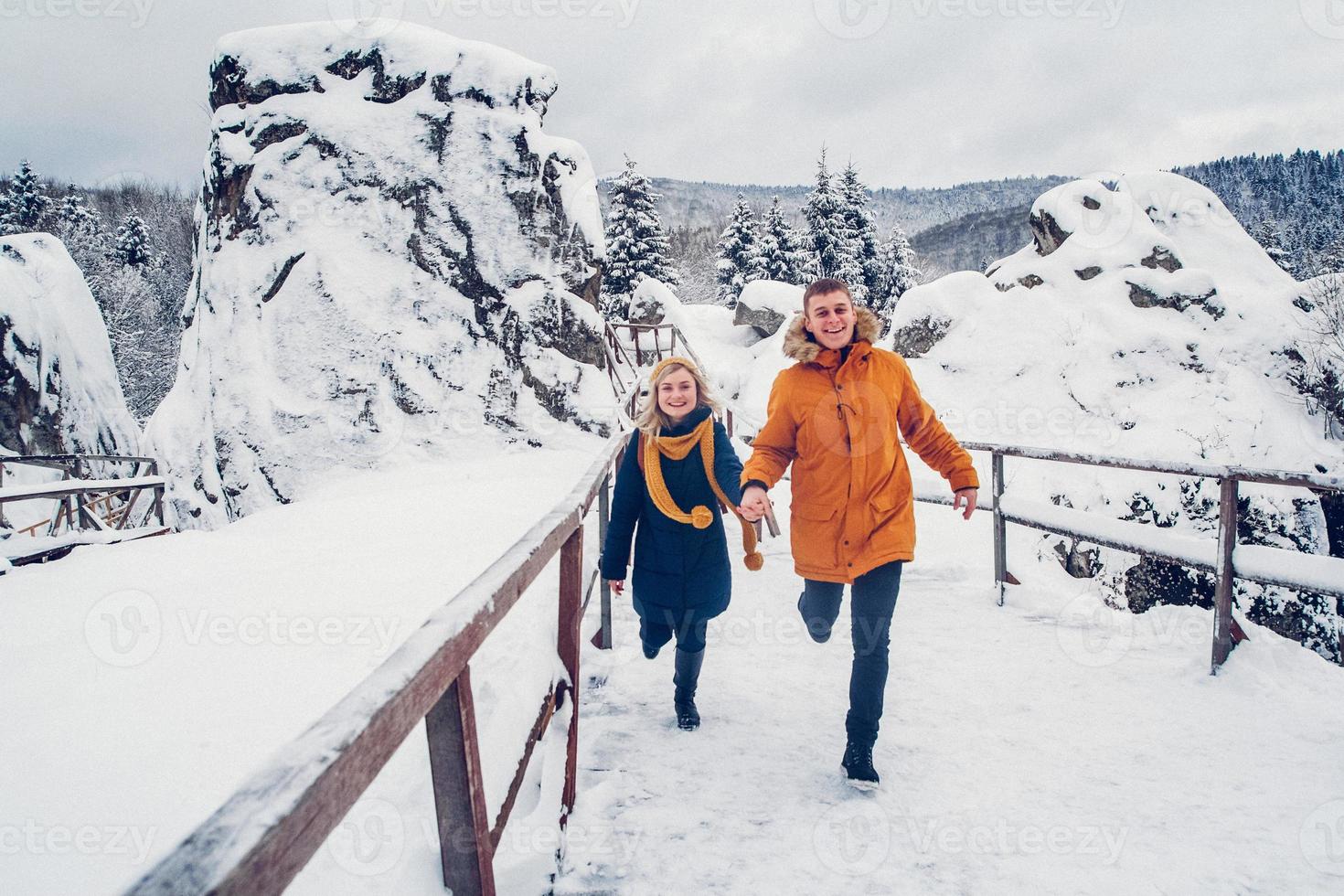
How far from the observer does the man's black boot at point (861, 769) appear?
270 cm

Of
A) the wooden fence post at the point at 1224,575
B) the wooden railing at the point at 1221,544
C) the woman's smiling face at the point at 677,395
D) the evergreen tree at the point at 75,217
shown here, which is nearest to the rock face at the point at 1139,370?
the wooden railing at the point at 1221,544

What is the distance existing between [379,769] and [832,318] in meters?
2.41

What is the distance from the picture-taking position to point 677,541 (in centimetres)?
311

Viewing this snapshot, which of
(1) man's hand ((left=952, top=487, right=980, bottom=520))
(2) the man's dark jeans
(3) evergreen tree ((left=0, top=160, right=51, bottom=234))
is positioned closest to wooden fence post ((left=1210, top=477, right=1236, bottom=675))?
Result: (1) man's hand ((left=952, top=487, right=980, bottom=520))

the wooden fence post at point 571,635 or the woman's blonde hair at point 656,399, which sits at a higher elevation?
the woman's blonde hair at point 656,399

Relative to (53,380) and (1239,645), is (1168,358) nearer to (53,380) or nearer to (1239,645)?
(1239,645)

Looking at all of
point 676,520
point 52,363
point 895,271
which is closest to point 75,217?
point 52,363

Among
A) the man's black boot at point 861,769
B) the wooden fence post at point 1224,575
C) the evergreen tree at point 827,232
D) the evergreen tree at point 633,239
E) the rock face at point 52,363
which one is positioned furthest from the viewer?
the evergreen tree at point 633,239

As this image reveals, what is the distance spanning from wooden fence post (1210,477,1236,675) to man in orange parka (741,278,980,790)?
1490 millimetres

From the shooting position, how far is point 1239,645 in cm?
361

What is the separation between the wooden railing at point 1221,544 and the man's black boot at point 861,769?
2130mm

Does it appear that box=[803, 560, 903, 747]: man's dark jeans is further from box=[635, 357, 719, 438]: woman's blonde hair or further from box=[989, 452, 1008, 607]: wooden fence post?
box=[989, 452, 1008, 607]: wooden fence post

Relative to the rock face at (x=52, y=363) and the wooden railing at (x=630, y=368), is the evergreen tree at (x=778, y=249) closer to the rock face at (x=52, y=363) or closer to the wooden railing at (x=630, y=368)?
the wooden railing at (x=630, y=368)

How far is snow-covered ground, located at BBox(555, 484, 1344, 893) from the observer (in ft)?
7.26
